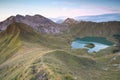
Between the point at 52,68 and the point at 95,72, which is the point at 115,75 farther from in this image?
the point at 52,68

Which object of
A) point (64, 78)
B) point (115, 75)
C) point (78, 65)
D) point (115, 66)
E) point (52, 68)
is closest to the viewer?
point (64, 78)

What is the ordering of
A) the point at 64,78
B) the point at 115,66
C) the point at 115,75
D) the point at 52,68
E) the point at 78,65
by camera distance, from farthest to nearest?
1. the point at 115,66
2. the point at 78,65
3. the point at 115,75
4. the point at 52,68
5. the point at 64,78

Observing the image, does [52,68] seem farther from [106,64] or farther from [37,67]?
[106,64]

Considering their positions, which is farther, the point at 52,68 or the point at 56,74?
the point at 52,68

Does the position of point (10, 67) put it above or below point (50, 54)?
below

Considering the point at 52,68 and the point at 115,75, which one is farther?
the point at 115,75

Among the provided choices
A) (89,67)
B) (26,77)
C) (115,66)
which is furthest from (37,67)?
(115,66)

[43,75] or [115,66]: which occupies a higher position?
[43,75]

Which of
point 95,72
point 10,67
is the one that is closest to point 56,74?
point 95,72

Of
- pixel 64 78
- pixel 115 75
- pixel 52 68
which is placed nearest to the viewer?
pixel 64 78
